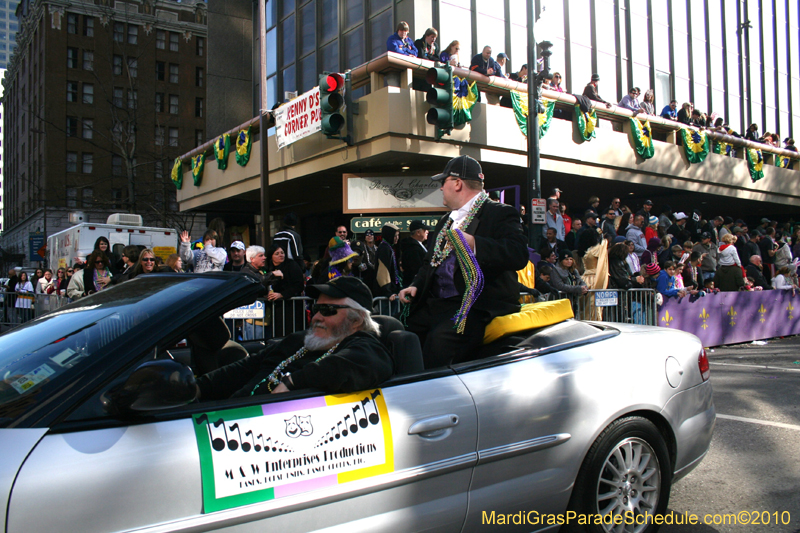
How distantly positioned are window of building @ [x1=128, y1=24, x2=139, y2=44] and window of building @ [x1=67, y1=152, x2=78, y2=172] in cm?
1196

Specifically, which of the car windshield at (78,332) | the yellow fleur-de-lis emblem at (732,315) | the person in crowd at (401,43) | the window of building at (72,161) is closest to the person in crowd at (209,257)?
the car windshield at (78,332)

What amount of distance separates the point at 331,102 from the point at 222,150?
9.19 metres

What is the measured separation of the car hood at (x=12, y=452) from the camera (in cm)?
154

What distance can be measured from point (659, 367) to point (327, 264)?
230 inches

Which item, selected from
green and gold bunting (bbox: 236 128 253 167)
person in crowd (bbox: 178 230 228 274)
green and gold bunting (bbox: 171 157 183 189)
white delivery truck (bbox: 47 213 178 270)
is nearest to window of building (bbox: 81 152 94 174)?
green and gold bunting (bbox: 171 157 183 189)

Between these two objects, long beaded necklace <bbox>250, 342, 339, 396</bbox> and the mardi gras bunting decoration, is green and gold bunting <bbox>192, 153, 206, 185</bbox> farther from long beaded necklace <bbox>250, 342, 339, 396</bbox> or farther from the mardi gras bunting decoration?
long beaded necklace <bbox>250, 342, 339, 396</bbox>

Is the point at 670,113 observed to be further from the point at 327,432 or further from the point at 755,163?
Result: the point at 327,432

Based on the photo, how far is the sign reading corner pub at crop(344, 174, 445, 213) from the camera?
1433 cm

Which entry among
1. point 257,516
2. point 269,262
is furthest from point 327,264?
point 257,516

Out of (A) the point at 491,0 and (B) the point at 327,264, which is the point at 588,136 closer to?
(A) the point at 491,0

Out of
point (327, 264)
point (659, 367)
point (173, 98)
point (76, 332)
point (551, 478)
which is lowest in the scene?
point (551, 478)

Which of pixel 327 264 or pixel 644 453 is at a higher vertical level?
pixel 327 264

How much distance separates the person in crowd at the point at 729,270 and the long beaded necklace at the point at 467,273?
10901 millimetres

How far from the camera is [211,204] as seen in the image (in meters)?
21.0
